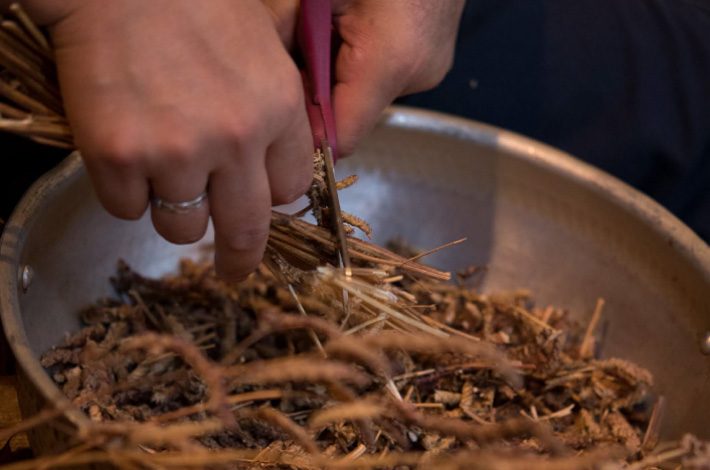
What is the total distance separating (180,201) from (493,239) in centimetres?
57

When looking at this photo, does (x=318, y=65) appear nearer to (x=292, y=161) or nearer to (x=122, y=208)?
(x=292, y=161)

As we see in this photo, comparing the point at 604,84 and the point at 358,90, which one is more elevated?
the point at 358,90

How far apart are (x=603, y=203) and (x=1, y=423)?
795 millimetres

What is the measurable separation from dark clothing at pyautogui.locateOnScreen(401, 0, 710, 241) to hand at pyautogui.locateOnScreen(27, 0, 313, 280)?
0.72 m

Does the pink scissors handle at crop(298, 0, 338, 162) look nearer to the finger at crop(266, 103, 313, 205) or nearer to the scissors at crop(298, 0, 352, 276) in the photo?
the scissors at crop(298, 0, 352, 276)

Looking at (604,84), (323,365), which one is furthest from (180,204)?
(604,84)

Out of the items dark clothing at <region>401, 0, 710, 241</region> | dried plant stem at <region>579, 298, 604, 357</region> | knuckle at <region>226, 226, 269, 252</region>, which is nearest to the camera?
knuckle at <region>226, 226, 269, 252</region>

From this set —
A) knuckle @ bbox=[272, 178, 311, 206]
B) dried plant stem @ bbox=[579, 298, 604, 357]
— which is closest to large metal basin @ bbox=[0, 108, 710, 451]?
dried plant stem @ bbox=[579, 298, 604, 357]

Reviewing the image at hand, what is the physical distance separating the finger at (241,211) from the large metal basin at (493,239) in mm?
196

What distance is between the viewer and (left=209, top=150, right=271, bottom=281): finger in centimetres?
57

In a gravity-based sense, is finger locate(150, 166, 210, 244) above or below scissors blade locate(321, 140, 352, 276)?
above

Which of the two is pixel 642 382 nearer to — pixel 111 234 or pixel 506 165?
pixel 506 165

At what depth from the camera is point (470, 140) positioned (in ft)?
3.28

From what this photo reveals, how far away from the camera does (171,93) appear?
0.51m
